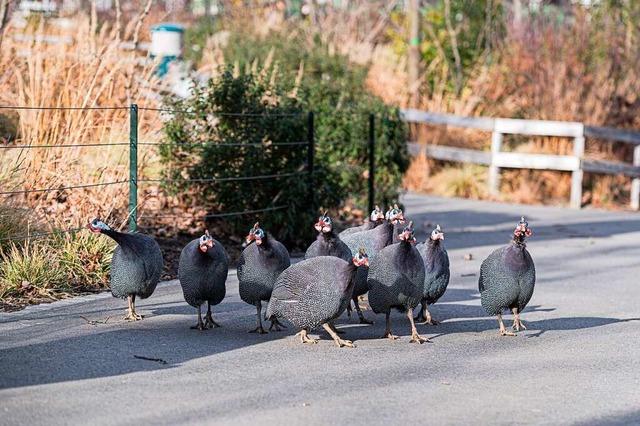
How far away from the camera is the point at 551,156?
17.5 m

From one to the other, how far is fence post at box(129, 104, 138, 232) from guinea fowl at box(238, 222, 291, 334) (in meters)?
2.34

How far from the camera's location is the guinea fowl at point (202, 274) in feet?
26.6

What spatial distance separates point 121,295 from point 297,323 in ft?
5.19

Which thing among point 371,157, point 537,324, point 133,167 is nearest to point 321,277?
point 537,324

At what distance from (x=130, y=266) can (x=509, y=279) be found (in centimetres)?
279

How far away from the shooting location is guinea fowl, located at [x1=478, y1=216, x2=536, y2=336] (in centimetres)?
815

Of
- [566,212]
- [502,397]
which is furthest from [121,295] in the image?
[566,212]

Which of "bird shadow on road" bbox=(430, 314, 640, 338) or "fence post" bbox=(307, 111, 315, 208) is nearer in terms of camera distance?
"bird shadow on road" bbox=(430, 314, 640, 338)

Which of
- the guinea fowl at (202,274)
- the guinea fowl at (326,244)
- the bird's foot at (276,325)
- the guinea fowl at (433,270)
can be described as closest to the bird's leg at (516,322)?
the guinea fowl at (433,270)

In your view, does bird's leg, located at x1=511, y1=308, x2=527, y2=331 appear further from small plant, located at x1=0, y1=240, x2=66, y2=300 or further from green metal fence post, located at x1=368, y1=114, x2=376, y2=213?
green metal fence post, located at x1=368, y1=114, x2=376, y2=213

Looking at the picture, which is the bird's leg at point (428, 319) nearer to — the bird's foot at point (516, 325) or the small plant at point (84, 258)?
the bird's foot at point (516, 325)

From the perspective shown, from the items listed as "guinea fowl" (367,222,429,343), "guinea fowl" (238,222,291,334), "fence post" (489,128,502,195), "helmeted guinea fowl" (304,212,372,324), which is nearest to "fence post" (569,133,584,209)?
"fence post" (489,128,502,195)

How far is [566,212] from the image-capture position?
16.6m

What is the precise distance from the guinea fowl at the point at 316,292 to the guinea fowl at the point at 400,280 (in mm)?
479
